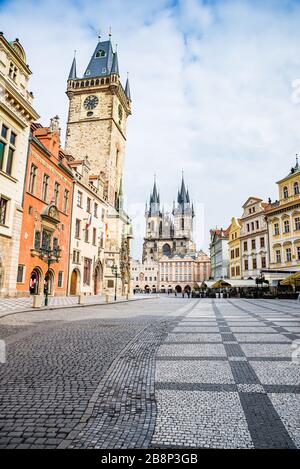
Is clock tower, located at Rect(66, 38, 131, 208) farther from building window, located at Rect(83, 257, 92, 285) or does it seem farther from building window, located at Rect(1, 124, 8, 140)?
building window, located at Rect(1, 124, 8, 140)

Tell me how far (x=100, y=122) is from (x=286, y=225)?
31.8 metres

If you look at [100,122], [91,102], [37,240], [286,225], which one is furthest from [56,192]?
[91,102]

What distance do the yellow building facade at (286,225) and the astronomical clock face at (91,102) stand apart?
31207mm

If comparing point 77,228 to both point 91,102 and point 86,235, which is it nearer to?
point 86,235

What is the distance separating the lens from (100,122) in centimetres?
4947

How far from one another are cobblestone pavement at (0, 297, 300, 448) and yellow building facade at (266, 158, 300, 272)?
106ft

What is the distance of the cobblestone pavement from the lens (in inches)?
111

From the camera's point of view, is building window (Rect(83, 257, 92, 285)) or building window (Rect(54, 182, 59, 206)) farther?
building window (Rect(83, 257, 92, 285))

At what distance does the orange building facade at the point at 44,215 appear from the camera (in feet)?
77.7

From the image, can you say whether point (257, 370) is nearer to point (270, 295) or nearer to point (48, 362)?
point (48, 362)

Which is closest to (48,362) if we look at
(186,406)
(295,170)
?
(186,406)

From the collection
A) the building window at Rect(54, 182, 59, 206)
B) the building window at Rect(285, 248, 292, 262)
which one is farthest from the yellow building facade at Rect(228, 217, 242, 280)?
the building window at Rect(54, 182, 59, 206)

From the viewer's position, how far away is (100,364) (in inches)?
212

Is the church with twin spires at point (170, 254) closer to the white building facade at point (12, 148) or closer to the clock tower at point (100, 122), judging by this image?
the clock tower at point (100, 122)
